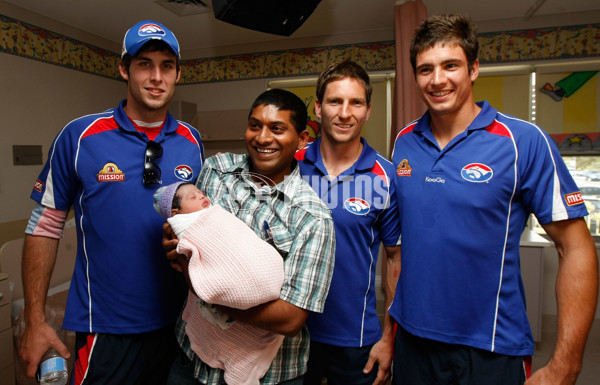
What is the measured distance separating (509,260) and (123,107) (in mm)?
1438

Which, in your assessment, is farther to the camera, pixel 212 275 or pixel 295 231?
pixel 295 231

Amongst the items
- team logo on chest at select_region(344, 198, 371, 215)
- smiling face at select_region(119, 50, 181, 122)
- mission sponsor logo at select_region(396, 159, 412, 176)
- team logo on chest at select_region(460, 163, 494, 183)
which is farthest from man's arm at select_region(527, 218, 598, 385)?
smiling face at select_region(119, 50, 181, 122)

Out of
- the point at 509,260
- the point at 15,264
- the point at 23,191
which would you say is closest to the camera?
the point at 509,260

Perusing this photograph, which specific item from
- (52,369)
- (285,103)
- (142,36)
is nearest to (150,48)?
(142,36)

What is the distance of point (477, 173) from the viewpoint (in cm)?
112

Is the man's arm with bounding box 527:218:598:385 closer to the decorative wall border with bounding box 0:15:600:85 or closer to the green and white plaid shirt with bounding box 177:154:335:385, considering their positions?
the green and white plaid shirt with bounding box 177:154:335:385

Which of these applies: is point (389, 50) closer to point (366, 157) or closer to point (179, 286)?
point (366, 157)

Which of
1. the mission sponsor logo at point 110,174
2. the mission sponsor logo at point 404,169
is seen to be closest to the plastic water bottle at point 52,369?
the mission sponsor logo at point 110,174

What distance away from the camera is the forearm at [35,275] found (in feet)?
4.09

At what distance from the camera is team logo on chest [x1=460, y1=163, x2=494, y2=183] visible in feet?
3.62

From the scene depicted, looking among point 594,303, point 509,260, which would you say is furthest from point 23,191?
point 594,303

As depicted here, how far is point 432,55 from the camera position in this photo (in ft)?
3.88

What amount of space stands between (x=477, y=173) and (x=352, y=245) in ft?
1.59

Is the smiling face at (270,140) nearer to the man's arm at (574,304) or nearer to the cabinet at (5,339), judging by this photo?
the man's arm at (574,304)
